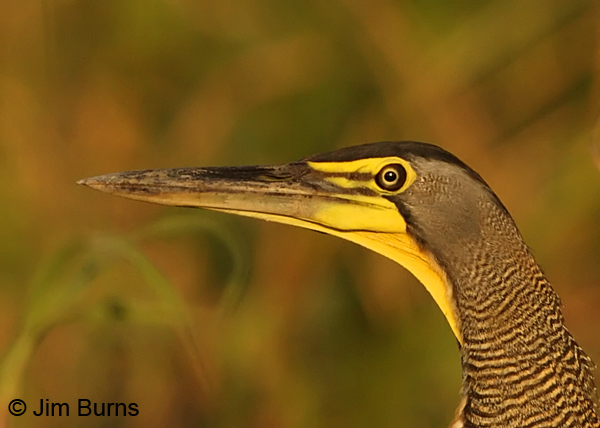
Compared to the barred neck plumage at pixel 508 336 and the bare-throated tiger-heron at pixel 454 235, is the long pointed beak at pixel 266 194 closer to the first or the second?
the bare-throated tiger-heron at pixel 454 235

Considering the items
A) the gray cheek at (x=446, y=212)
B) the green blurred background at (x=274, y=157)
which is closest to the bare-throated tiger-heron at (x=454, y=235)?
the gray cheek at (x=446, y=212)

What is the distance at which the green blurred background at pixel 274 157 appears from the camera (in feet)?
6.16

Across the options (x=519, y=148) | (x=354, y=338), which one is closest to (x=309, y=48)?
(x=519, y=148)

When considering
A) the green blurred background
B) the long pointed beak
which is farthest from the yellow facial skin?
the green blurred background

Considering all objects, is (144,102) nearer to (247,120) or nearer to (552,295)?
(247,120)

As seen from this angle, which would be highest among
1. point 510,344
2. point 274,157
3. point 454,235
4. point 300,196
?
point 274,157

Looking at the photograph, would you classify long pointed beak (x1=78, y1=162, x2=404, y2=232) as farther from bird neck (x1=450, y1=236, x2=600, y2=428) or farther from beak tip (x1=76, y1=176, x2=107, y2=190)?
bird neck (x1=450, y1=236, x2=600, y2=428)

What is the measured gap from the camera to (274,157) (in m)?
2.02

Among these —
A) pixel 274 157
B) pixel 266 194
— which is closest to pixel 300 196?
pixel 266 194

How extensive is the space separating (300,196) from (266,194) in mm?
46

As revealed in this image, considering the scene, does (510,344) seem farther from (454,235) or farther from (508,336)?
(454,235)

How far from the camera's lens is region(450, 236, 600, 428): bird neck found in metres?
1.17

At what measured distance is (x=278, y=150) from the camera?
6.62ft

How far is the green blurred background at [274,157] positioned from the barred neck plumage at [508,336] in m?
0.58
